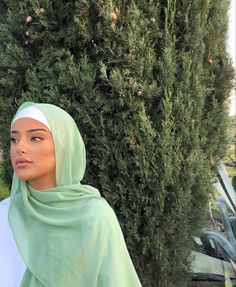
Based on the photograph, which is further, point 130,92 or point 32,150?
point 130,92

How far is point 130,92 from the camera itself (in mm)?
3127

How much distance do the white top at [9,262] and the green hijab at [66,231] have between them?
0.14ft

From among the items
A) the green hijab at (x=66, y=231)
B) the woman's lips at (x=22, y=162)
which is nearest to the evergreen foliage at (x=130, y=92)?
the green hijab at (x=66, y=231)

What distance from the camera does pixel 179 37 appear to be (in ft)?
11.0

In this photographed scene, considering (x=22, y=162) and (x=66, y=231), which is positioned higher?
(x=22, y=162)

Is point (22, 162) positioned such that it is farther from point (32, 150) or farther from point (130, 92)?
point (130, 92)

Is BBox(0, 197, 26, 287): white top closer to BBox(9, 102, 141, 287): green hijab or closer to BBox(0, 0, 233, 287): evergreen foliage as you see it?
BBox(9, 102, 141, 287): green hijab

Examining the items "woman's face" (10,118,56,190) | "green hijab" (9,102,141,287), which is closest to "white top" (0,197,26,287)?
"green hijab" (9,102,141,287)

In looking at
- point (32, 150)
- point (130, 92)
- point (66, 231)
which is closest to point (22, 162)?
point (32, 150)

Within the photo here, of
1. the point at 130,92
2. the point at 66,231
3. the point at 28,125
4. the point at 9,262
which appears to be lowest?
the point at 9,262

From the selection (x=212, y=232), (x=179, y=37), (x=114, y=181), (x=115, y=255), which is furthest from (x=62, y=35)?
(x=212, y=232)

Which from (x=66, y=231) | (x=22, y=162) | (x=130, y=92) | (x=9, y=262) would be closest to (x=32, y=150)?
(x=22, y=162)

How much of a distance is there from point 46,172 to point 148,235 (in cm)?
145

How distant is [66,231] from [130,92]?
142 centimetres
